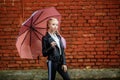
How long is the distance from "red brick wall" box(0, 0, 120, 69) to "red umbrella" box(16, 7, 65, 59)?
61.1 inches

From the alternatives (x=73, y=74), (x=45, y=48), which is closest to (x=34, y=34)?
(x=45, y=48)

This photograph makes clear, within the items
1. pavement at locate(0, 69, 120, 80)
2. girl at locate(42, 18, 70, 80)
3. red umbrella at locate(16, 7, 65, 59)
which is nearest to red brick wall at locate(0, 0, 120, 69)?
pavement at locate(0, 69, 120, 80)

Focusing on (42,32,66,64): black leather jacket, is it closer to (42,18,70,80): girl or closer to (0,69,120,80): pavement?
(42,18,70,80): girl

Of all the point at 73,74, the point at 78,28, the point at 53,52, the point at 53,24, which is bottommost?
the point at 73,74

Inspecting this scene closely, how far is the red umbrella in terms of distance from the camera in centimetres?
530

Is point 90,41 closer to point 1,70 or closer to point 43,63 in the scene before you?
point 43,63

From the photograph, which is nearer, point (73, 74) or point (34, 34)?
point (34, 34)

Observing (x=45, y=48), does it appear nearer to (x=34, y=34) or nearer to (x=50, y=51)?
(x=50, y=51)

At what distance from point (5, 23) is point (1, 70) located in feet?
3.60

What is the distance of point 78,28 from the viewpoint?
6980mm


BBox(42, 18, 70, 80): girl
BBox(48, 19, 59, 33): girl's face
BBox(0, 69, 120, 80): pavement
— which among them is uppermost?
BBox(48, 19, 59, 33): girl's face

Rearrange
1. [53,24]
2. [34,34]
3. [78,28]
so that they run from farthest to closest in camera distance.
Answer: [78,28] < [34,34] < [53,24]

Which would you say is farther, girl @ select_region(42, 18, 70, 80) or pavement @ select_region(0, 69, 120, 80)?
pavement @ select_region(0, 69, 120, 80)

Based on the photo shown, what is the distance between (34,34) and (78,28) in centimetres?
180
